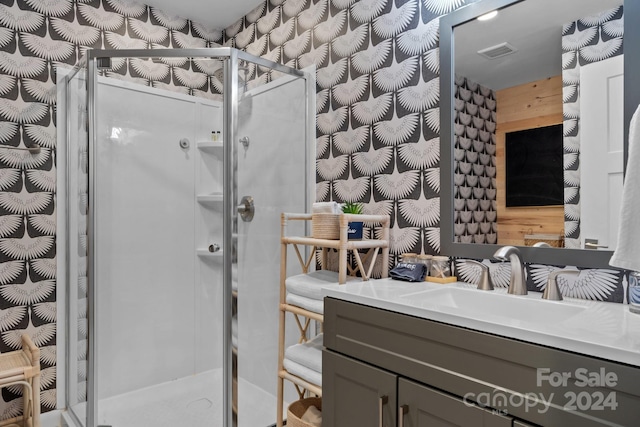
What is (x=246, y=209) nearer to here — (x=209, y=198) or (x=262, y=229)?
(x=262, y=229)

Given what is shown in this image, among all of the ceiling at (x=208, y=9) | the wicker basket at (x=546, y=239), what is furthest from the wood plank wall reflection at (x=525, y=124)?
the ceiling at (x=208, y=9)

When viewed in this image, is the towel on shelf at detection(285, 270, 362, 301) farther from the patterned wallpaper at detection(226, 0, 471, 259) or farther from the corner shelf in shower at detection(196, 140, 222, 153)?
the corner shelf in shower at detection(196, 140, 222, 153)

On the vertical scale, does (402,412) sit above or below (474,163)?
below

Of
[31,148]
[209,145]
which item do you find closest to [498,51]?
[209,145]

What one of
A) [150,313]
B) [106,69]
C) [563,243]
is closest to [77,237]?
[150,313]

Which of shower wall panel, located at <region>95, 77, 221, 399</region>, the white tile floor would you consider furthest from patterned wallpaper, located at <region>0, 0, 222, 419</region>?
the white tile floor

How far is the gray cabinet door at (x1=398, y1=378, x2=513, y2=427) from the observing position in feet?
3.16

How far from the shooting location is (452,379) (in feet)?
3.37

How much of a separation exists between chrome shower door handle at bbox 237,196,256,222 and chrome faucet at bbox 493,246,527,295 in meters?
1.10

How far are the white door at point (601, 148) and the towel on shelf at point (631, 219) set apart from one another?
36 cm

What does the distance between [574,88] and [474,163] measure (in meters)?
0.40

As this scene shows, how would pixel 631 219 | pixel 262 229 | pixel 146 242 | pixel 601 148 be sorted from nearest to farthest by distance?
pixel 631 219 < pixel 601 148 < pixel 262 229 < pixel 146 242

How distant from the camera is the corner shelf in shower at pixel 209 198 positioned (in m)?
1.94

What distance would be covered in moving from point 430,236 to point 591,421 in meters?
0.91
